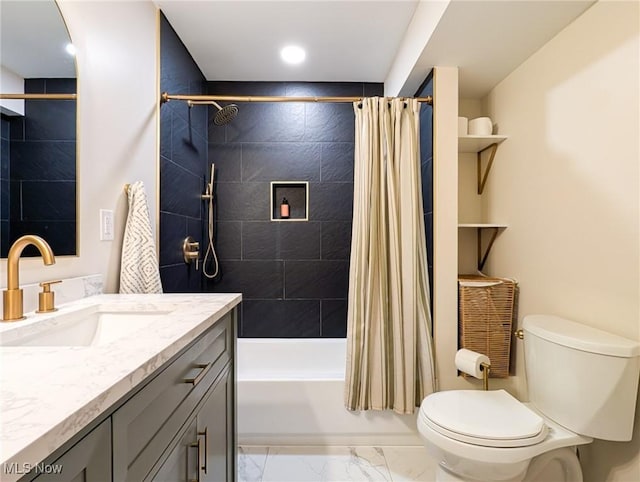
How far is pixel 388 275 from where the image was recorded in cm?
196

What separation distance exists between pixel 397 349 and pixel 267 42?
210 centimetres

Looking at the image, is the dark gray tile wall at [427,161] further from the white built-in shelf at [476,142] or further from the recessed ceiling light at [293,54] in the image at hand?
the recessed ceiling light at [293,54]

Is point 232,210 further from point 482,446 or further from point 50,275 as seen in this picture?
point 482,446

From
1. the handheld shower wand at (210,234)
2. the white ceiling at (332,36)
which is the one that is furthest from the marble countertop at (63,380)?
the handheld shower wand at (210,234)

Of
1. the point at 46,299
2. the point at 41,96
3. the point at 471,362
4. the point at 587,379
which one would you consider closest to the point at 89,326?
the point at 46,299

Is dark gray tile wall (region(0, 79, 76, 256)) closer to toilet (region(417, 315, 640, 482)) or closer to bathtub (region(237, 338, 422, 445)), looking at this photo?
bathtub (region(237, 338, 422, 445))

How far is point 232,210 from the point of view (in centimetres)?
279

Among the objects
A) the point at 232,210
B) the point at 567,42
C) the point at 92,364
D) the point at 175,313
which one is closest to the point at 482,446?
the point at 175,313

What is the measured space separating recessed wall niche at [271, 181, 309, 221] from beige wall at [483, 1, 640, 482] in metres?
1.49

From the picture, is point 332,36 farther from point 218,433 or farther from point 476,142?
point 218,433

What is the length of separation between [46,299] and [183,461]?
626 mm

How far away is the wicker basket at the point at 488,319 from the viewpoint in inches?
76.9

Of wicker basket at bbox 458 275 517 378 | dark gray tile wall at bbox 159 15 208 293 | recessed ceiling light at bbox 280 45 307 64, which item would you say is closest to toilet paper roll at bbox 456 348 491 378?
wicker basket at bbox 458 275 517 378

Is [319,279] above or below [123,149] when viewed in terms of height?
below
